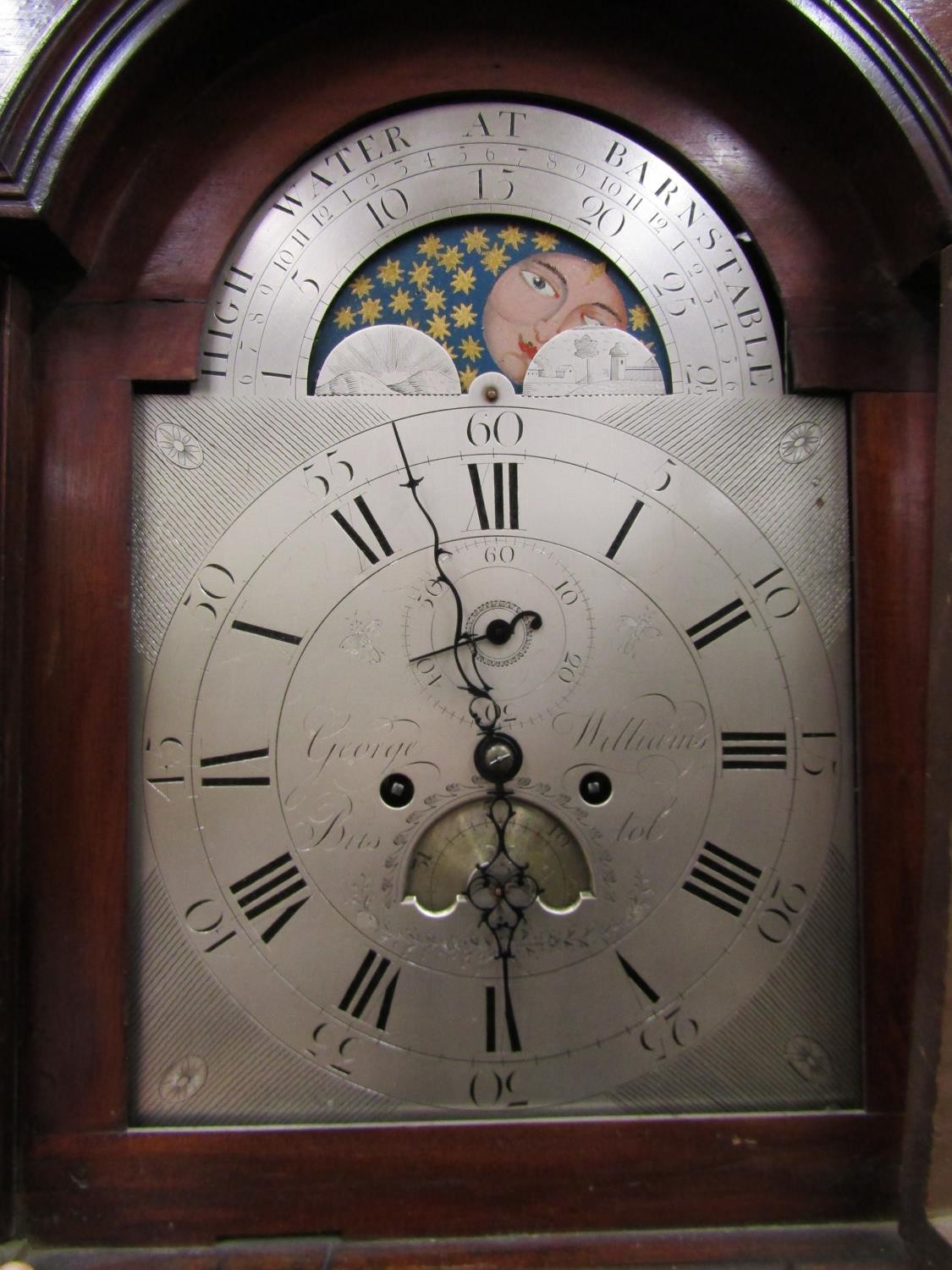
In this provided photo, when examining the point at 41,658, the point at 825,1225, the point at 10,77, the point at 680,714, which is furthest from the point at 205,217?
the point at 825,1225

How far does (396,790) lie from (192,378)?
606mm

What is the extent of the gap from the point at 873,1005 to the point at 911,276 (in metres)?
0.94

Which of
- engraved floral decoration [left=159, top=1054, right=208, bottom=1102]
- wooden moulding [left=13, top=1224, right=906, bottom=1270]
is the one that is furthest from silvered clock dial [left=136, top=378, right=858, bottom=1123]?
wooden moulding [left=13, top=1224, right=906, bottom=1270]

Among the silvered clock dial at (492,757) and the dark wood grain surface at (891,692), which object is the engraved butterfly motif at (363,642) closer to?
the silvered clock dial at (492,757)

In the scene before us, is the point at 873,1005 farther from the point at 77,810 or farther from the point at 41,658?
the point at 41,658

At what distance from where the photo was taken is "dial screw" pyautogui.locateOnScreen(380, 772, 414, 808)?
118 cm

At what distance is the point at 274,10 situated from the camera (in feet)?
3.91

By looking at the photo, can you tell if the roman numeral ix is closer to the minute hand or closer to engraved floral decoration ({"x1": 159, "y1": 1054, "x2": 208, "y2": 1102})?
engraved floral decoration ({"x1": 159, "y1": 1054, "x2": 208, "y2": 1102})

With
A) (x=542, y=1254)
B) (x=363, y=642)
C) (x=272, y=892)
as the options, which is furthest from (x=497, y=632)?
(x=542, y=1254)

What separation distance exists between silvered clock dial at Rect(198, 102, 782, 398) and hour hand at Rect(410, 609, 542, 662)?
334 millimetres

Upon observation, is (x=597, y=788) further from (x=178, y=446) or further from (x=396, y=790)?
(x=178, y=446)

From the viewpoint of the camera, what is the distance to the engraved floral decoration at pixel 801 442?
4.02ft

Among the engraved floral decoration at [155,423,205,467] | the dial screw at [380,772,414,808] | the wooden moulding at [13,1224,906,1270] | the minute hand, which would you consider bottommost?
the wooden moulding at [13,1224,906,1270]

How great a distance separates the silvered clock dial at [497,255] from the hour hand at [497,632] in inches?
13.1
